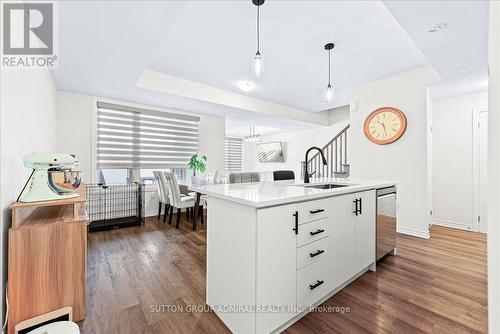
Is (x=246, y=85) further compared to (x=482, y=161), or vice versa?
(x=246, y=85)

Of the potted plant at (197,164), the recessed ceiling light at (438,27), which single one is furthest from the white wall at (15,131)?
the recessed ceiling light at (438,27)

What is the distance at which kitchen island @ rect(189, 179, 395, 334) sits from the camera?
124 cm

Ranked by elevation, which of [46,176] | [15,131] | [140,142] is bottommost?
[46,176]

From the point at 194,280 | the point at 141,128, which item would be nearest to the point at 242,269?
the point at 194,280

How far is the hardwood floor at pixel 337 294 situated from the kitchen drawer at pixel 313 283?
0.40 feet

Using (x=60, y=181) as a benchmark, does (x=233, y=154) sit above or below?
above

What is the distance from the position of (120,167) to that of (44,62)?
77.5 inches

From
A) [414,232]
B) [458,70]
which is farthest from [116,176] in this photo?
[458,70]

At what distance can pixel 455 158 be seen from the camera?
11.9 feet

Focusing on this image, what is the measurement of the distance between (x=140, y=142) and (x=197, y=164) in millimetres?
1174

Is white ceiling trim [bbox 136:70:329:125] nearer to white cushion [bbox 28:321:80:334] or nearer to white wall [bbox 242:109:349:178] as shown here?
white wall [bbox 242:109:349:178]

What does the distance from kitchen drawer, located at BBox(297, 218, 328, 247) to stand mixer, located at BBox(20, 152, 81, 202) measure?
1660mm

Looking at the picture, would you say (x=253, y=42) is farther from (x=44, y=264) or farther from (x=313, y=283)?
(x=44, y=264)
